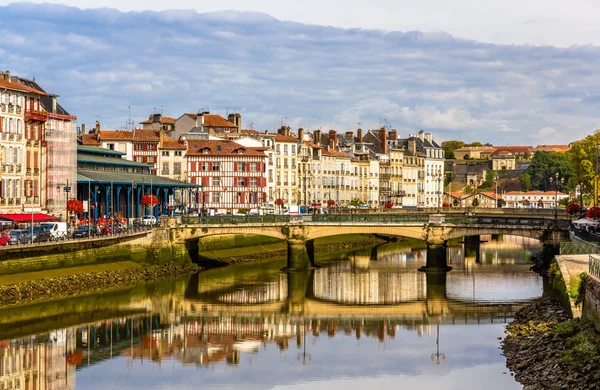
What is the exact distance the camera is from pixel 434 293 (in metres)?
68.5

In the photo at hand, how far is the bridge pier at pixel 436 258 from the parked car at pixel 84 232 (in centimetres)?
2563

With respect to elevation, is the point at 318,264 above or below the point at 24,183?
Answer: below

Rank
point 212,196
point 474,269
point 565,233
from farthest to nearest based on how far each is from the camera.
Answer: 1. point 212,196
2. point 474,269
3. point 565,233

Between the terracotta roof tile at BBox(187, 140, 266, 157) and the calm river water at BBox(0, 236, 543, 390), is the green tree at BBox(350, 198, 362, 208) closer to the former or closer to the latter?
the terracotta roof tile at BBox(187, 140, 266, 157)

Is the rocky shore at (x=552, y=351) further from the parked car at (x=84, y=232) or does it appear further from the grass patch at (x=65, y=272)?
the parked car at (x=84, y=232)

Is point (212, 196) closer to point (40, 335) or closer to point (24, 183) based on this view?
point (24, 183)

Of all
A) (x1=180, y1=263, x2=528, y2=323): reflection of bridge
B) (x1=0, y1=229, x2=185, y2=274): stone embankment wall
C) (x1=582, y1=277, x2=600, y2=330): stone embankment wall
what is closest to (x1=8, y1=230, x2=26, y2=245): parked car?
(x1=0, y1=229, x2=185, y2=274): stone embankment wall

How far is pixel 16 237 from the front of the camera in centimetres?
6350

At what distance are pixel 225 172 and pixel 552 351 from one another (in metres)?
80.6

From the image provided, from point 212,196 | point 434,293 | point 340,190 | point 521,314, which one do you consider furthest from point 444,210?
point 521,314

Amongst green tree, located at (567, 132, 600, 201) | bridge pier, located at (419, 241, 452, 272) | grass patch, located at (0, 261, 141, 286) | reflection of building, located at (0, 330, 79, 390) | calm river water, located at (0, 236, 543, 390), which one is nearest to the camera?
reflection of building, located at (0, 330, 79, 390)

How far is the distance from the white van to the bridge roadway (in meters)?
12.2

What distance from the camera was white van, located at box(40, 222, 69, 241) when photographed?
66.6m

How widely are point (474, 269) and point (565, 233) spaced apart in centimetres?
1156
